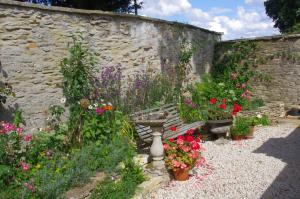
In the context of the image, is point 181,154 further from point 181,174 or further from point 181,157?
point 181,174

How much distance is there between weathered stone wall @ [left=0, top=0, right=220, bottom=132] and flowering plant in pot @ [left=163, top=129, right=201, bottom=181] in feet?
6.82

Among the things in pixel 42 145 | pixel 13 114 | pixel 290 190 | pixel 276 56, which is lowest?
pixel 290 190

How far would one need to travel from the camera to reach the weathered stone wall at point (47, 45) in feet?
17.6

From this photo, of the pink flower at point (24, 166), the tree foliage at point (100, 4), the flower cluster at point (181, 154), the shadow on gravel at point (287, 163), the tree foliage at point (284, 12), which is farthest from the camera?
the tree foliage at point (284, 12)

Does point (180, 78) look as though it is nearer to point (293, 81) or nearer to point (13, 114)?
point (293, 81)

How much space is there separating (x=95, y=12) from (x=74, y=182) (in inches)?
137

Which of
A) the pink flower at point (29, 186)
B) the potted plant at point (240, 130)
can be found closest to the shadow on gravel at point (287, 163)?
the potted plant at point (240, 130)

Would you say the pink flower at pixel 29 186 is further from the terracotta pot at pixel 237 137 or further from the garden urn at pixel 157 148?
the terracotta pot at pixel 237 137

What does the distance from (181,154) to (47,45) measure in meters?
2.71

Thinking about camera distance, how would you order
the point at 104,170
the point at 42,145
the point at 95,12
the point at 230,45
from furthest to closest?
the point at 230,45, the point at 95,12, the point at 42,145, the point at 104,170

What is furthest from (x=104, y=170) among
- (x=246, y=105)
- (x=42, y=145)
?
(x=246, y=105)

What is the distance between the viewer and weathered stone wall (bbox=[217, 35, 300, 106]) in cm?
1031

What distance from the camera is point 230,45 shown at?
37.6ft

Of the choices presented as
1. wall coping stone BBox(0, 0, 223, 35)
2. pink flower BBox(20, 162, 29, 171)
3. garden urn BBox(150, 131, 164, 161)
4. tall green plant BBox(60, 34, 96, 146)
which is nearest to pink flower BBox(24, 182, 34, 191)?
pink flower BBox(20, 162, 29, 171)
